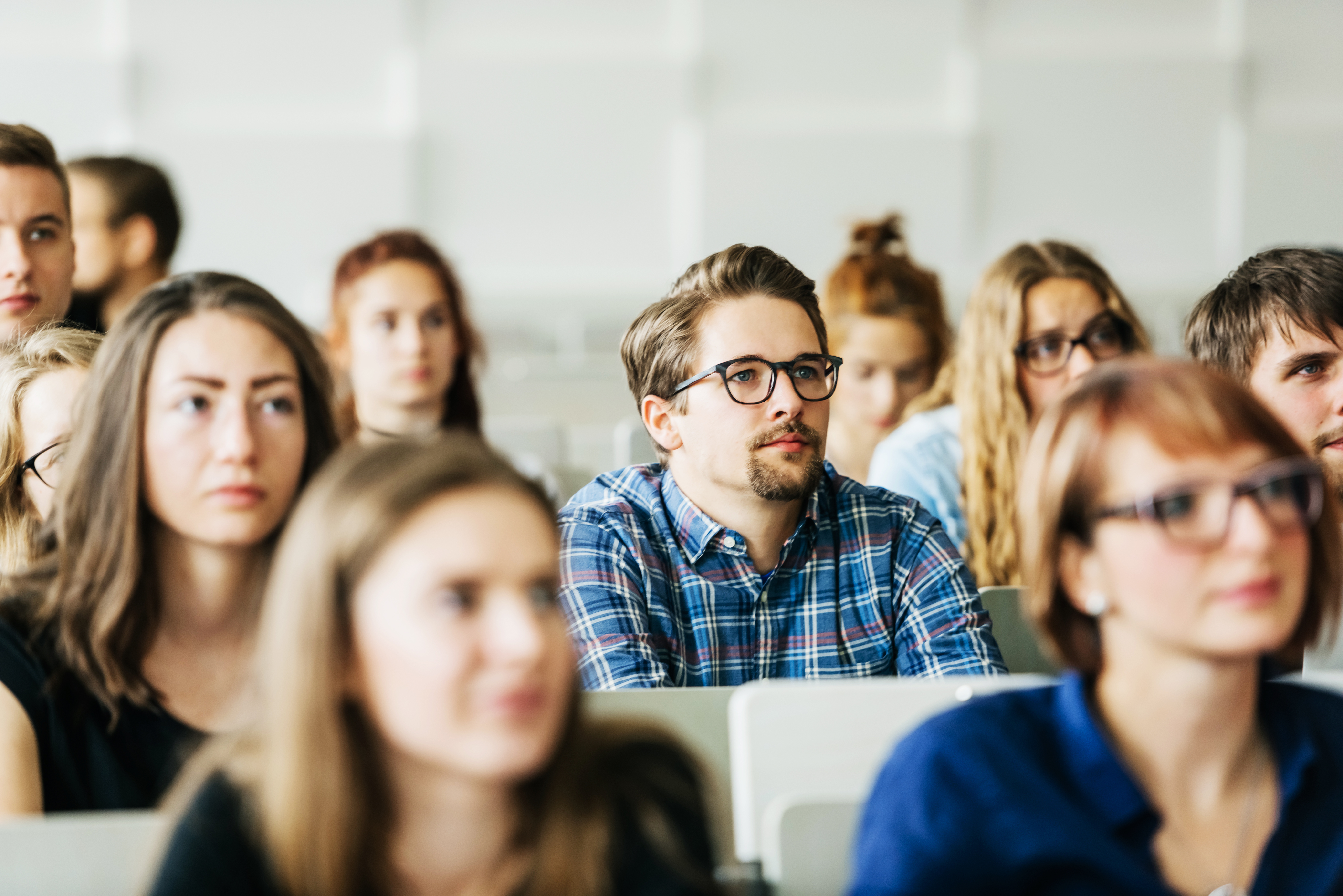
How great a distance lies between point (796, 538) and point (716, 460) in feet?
0.58

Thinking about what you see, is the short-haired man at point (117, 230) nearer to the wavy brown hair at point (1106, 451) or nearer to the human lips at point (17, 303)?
the human lips at point (17, 303)

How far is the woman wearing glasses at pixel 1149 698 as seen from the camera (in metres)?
1.10

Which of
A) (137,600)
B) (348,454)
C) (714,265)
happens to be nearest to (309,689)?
(348,454)

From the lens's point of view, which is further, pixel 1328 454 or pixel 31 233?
pixel 31 233

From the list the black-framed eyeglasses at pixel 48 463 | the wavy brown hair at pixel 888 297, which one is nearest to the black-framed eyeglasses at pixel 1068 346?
the wavy brown hair at pixel 888 297

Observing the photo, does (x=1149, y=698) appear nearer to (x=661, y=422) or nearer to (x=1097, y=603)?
(x=1097, y=603)

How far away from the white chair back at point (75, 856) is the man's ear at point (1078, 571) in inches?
32.3

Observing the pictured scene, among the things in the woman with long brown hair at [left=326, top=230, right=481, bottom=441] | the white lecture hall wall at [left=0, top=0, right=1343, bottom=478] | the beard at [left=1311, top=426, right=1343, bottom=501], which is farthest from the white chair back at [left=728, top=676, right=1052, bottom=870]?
the white lecture hall wall at [left=0, top=0, right=1343, bottom=478]

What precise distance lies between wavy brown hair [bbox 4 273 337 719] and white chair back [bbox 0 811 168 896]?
0.98 ft

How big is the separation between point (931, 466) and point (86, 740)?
1.92m

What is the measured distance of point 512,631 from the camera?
1.03 meters

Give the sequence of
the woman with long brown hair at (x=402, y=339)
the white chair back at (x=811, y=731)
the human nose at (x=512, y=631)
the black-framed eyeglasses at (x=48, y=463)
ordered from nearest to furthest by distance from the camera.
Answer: the human nose at (x=512, y=631)
the white chair back at (x=811, y=731)
the black-framed eyeglasses at (x=48, y=463)
the woman with long brown hair at (x=402, y=339)

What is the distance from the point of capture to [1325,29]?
17.9 feet

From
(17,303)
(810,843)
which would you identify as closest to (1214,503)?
(810,843)
